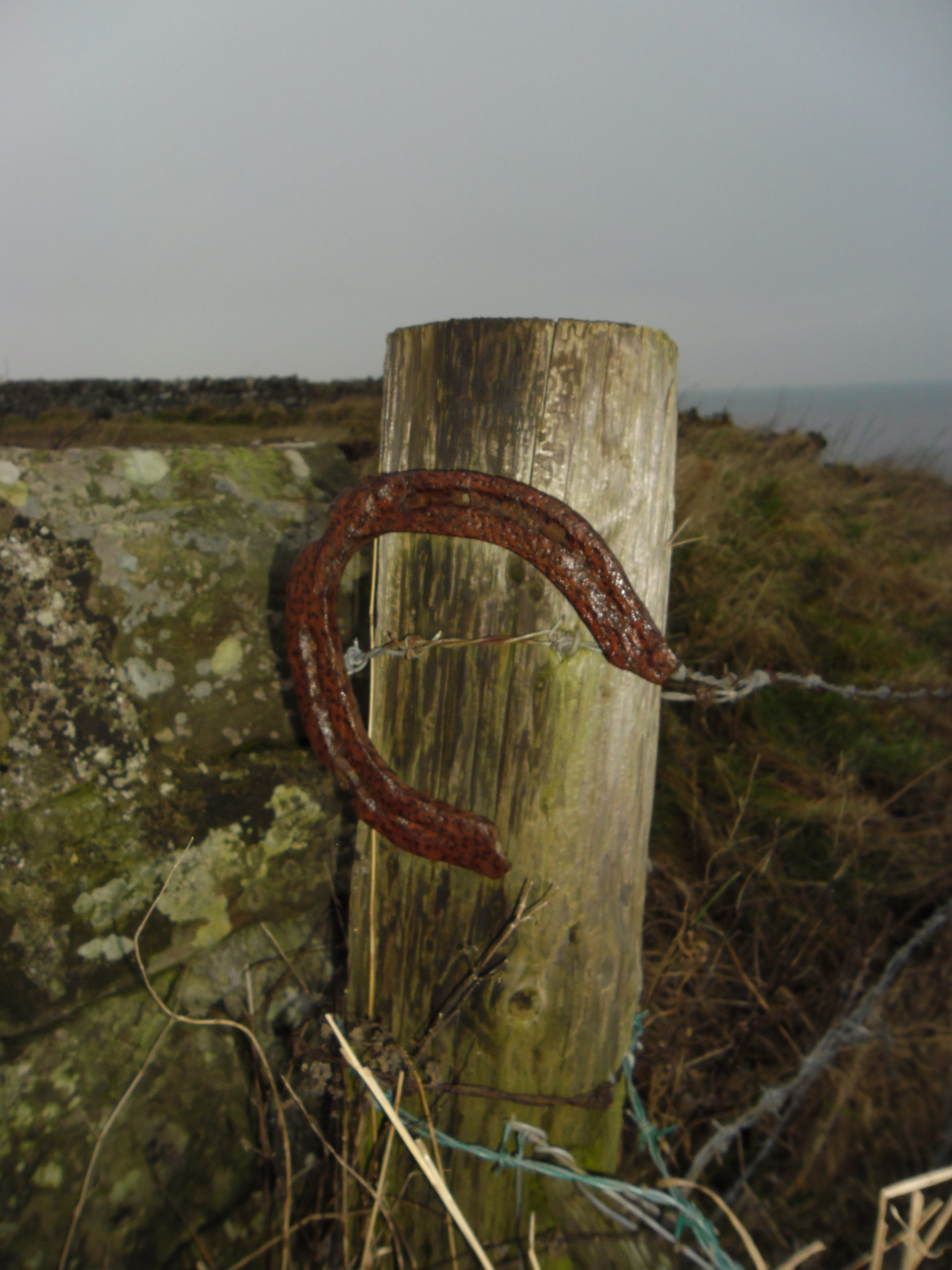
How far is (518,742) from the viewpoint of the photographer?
3.71 feet

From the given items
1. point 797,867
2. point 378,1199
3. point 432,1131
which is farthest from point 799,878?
point 378,1199

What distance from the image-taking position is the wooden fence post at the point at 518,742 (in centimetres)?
Result: 107

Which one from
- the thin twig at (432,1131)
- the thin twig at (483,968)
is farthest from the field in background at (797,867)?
the thin twig at (432,1131)

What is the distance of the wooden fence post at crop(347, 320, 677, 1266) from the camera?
1.07 meters

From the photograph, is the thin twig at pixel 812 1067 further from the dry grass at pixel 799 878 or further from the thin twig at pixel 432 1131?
the thin twig at pixel 432 1131

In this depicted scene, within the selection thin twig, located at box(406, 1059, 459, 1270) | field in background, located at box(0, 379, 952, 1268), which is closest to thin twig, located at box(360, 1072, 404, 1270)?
thin twig, located at box(406, 1059, 459, 1270)

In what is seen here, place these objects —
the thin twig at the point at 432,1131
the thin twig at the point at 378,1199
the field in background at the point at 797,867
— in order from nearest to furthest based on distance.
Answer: the thin twig at the point at 378,1199, the thin twig at the point at 432,1131, the field in background at the point at 797,867

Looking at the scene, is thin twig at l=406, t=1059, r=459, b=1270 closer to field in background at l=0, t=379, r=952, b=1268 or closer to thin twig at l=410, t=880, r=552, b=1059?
thin twig at l=410, t=880, r=552, b=1059

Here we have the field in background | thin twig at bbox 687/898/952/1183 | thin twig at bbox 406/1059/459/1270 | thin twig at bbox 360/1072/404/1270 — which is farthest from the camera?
the field in background

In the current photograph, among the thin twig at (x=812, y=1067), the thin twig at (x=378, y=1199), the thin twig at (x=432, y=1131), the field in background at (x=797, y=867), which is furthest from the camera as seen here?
the field in background at (x=797, y=867)

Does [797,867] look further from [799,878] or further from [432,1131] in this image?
[432,1131]

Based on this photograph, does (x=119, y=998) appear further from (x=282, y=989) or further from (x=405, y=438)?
(x=405, y=438)

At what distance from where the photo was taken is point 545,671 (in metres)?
1.11

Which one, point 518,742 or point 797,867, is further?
point 797,867
